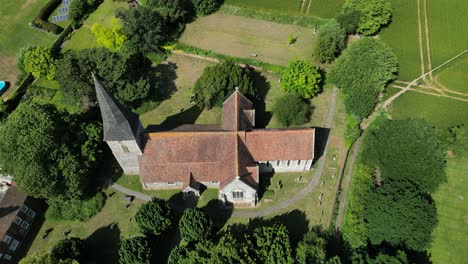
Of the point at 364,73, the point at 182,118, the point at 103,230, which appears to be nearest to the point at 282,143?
the point at 364,73

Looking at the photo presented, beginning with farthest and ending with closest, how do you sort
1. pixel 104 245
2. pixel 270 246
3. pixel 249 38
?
pixel 249 38
pixel 104 245
pixel 270 246

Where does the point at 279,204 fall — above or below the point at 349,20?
below

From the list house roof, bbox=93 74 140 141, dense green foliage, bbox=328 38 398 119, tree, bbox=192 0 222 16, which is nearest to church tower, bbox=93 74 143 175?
house roof, bbox=93 74 140 141

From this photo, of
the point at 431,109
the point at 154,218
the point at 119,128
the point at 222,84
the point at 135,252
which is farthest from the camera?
the point at 431,109

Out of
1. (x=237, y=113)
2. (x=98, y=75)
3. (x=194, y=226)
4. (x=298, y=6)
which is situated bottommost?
(x=194, y=226)

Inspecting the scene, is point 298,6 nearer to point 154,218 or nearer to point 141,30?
point 141,30

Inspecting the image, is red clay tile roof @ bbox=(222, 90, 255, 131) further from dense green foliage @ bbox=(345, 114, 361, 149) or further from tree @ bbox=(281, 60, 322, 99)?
dense green foliage @ bbox=(345, 114, 361, 149)

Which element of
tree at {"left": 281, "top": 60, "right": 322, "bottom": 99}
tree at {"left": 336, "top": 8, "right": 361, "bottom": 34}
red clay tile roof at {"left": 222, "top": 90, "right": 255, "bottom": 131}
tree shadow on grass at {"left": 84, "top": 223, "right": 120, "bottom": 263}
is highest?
tree at {"left": 336, "top": 8, "right": 361, "bottom": 34}
